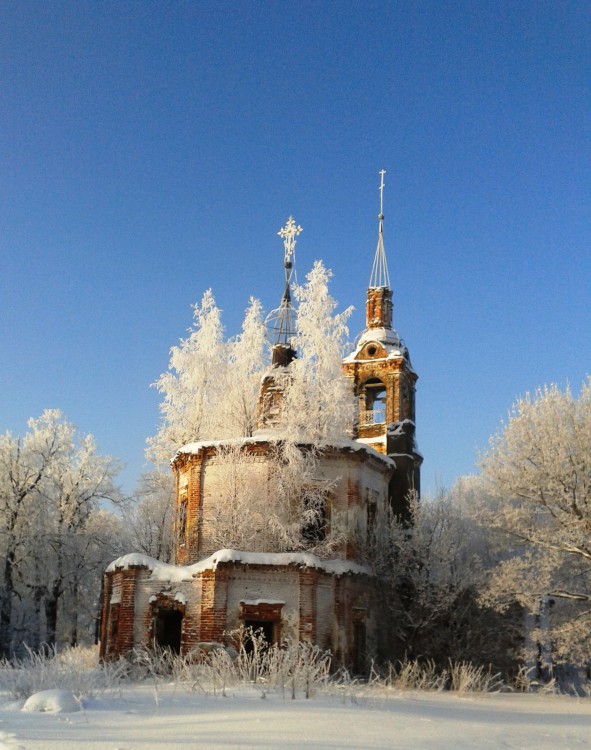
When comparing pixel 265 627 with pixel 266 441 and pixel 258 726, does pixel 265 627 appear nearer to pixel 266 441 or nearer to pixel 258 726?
pixel 266 441

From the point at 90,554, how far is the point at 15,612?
5.34 m

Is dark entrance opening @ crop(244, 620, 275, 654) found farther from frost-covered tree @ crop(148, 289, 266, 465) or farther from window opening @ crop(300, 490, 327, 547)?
frost-covered tree @ crop(148, 289, 266, 465)

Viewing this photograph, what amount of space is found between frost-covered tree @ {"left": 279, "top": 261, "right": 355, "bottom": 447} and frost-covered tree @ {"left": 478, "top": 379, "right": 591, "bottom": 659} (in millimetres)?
5173

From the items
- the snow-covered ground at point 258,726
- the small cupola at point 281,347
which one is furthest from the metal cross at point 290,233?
the snow-covered ground at point 258,726


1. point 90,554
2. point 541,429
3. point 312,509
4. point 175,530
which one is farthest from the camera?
point 90,554

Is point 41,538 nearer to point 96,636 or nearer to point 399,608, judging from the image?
point 96,636

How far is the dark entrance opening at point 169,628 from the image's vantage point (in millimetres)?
22453

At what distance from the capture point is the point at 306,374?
27.6 m

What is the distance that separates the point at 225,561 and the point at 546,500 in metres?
8.61

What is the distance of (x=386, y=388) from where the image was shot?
31.8m

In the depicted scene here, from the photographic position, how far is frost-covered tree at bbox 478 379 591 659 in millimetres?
20688

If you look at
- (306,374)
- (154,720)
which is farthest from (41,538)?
(154,720)

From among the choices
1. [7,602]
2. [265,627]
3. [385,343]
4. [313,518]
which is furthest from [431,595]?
[7,602]

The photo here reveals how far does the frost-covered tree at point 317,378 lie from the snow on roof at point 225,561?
11.6 feet
